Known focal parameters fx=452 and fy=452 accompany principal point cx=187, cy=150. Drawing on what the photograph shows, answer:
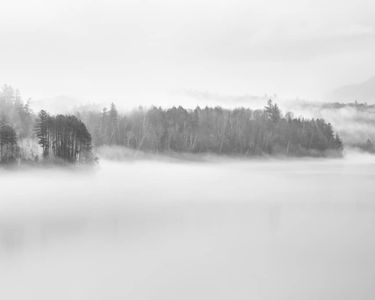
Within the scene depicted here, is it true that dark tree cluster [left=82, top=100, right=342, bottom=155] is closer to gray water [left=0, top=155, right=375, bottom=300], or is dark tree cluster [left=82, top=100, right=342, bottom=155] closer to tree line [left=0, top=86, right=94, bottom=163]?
tree line [left=0, top=86, right=94, bottom=163]

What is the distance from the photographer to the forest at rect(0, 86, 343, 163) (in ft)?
89.4

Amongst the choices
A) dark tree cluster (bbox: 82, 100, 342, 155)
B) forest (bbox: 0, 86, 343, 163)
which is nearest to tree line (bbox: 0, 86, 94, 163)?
forest (bbox: 0, 86, 343, 163)

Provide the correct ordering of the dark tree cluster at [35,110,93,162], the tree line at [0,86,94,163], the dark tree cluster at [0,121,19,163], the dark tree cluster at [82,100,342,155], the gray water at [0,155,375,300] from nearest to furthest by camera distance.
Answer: the gray water at [0,155,375,300] → the dark tree cluster at [0,121,19,163] → the tree line at [0,86,94,163] → the dark tree cluster at [35,110,93,162] → the dark tree cluster at [82,100,342,155]

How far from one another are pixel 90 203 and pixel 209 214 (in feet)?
17.4

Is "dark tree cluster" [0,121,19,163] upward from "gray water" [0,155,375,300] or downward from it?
upward

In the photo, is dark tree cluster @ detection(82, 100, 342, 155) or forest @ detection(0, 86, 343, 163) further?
dark tree cluster @ detection(82, 100, 342, 155)

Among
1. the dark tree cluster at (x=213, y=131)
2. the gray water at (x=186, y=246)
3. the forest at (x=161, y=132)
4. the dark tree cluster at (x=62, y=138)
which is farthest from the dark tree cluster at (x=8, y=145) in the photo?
the dark tree cluster at (x=213, y=131)

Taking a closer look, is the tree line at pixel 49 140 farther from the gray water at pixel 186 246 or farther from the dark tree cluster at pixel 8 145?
the gray water at pixel 186 246

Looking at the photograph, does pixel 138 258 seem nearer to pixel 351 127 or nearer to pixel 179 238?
pixel 179 238

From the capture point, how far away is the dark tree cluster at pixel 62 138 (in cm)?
2706

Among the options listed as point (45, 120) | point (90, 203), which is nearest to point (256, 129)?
point (45, 120)

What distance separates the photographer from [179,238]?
11.4 m

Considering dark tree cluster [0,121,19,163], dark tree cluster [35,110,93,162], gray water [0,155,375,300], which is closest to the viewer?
gray water [0,155,375,300]

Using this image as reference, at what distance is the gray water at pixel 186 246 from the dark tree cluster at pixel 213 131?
29258 millimetres
